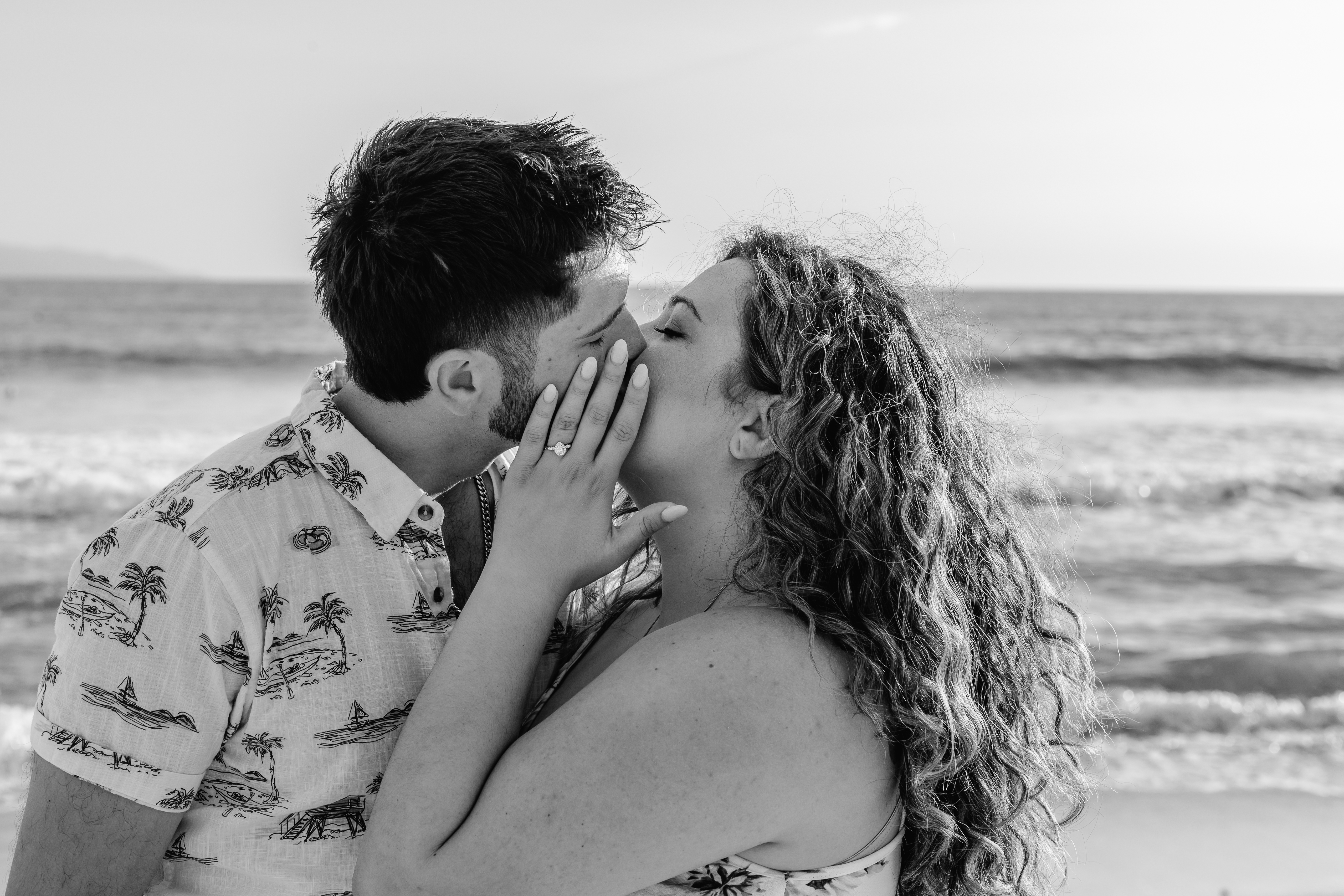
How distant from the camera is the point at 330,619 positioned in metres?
2.05

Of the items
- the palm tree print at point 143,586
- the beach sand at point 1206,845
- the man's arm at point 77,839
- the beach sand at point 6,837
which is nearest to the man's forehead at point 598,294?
the palm tree print at point 143,586

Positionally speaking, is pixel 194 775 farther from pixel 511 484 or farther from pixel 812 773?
pixel 812 773

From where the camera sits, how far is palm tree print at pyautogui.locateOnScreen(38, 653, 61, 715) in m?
1.92

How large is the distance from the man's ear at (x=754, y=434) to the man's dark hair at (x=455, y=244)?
17.2 inches

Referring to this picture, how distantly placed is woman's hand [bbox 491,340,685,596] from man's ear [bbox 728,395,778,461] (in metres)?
0.21

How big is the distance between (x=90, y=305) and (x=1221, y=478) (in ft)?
101

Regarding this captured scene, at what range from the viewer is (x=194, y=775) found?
1.95 m

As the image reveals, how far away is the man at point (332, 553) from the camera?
1.91 m

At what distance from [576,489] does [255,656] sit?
670 millimetres

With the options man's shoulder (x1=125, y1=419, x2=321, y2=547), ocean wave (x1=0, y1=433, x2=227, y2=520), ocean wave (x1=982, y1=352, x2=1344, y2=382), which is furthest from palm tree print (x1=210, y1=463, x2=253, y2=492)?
ocean wave (x1=982, y1=352, x2=1344, y2=382)

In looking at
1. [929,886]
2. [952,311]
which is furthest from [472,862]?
[952,311]

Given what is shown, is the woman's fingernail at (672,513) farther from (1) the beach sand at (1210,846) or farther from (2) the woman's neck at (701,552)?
(1) the beach sand at (1210,846)

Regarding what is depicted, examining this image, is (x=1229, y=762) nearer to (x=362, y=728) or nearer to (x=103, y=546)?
(x=362, y=728)

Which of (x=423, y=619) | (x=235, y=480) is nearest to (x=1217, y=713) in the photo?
(x=423, y=619)
